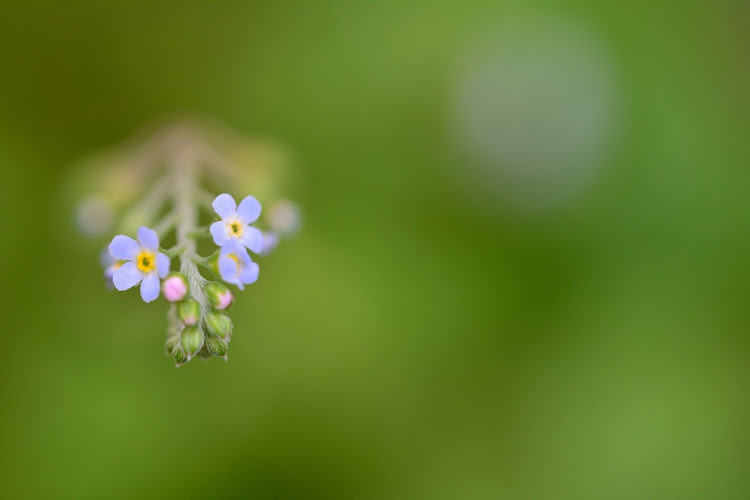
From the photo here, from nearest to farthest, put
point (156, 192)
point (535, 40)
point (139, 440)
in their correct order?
point (156, 192) → point (139, 440) → point (535, 40)

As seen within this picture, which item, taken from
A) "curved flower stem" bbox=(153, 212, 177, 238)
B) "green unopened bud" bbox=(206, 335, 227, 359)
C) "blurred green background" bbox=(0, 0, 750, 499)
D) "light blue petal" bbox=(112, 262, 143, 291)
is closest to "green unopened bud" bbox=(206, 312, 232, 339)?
"green unopened bud" bbox=(206, 335, 227, 359)

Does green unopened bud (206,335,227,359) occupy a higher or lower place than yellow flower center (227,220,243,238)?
lower

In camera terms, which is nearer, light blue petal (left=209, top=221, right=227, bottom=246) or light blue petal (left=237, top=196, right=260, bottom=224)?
light blue petal (left=209, top=221, right=227, bottom=246)

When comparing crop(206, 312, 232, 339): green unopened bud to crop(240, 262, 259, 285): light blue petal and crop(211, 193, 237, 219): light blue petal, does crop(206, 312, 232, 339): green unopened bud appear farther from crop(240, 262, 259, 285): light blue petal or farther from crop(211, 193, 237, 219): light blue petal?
crop(211, 193, 237, 219): light blue petal

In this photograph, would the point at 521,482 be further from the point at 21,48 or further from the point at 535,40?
the point at 21,48

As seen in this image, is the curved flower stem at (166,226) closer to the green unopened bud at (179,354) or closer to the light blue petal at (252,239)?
the light blue petal at (252,239)

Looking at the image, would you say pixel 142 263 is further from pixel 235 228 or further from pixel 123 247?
pixel 235 228

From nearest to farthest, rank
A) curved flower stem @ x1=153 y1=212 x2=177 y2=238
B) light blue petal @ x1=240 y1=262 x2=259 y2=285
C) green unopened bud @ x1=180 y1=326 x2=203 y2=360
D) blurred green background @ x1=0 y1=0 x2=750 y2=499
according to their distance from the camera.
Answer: green unopened bud @ x1=180 y1=326 x2=203 y2=360, light blue petal @ x1=240 y1=262 x2=259 y2=285, curved flower stem @ x1=153 y1=212 x2=177 y2=238, blurred green background @ x1=0 y1=0 x2=750 y2=499

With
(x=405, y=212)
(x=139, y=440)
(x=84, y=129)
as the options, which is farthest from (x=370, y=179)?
(x=139, y=440)
